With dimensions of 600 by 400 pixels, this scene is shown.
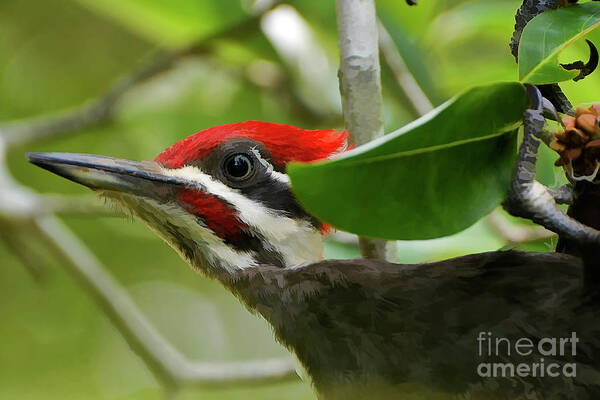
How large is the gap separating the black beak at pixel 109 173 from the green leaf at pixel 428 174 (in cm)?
65

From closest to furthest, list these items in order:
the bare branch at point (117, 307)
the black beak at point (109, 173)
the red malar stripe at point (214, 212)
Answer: the black beak at point (109, 173)
the red malar stripe at point (214, 212)
the bare branch at point (117, 307)

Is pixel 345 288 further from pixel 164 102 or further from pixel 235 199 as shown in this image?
pixel 164 102

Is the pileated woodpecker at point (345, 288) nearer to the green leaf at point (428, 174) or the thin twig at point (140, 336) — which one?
the green leaf at point (428, 174)

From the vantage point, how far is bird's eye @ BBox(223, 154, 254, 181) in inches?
71.6

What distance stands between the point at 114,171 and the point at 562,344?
95cm

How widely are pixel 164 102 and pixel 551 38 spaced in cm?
298

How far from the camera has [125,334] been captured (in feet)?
10.7

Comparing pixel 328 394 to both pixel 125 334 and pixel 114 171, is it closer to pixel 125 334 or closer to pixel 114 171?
pixel 114 171

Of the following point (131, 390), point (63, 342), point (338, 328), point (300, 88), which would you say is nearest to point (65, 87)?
point (63, 342)

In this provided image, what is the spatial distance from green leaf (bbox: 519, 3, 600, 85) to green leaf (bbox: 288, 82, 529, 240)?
0.06 metres

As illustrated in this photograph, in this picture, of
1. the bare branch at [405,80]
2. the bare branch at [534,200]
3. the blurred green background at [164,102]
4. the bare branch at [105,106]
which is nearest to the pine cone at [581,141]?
the bare branch at [534,200]

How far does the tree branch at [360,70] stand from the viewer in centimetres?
184

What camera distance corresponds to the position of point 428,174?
4.19 ft

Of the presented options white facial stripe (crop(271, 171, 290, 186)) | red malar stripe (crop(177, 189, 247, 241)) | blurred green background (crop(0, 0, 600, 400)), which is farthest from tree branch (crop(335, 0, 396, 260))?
blurred green background (crop(0, 0, 600, 400))
